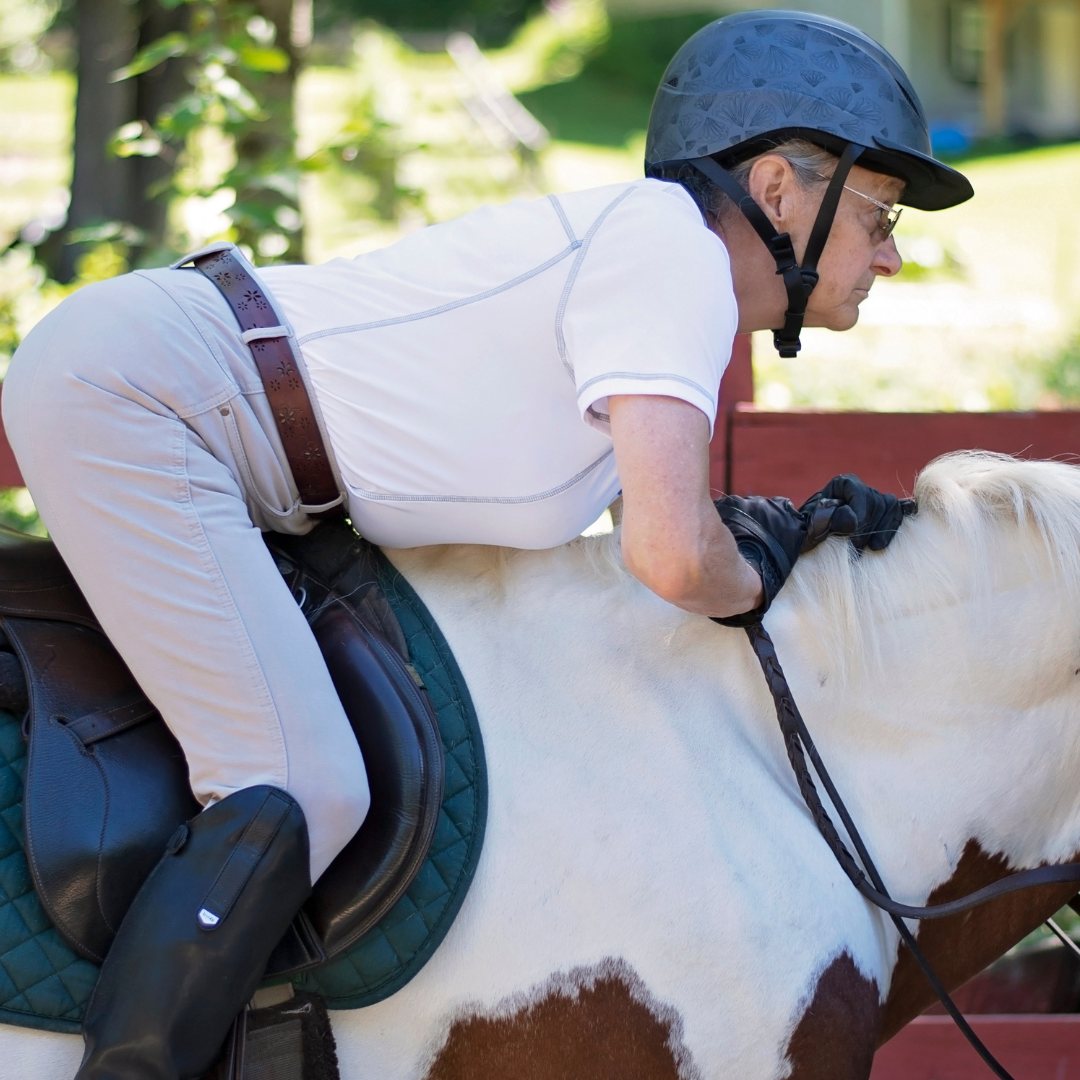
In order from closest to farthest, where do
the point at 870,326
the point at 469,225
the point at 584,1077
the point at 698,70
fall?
1. the point at 584,1077
2. the point at 469,225
3. the point at 698,70
4. the point at 870,326

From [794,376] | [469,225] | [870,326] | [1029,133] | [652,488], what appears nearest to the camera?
[652,488]

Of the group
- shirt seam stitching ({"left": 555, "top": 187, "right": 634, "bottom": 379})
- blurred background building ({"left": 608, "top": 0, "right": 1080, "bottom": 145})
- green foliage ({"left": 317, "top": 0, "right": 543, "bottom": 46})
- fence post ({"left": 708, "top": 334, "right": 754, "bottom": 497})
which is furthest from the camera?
green foliage ({"left": 317, "top": 0, "right": 543, "bottom": 46})

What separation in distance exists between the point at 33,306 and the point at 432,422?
4.14 m

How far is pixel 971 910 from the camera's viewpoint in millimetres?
1738

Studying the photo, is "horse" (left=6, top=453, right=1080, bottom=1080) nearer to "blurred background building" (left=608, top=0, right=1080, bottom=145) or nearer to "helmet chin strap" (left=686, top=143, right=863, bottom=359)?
"helmet chin strap" (left=686, top=143, right=863, bottom=359)

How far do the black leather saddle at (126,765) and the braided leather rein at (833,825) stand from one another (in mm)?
488

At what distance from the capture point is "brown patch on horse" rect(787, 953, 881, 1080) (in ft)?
4.89

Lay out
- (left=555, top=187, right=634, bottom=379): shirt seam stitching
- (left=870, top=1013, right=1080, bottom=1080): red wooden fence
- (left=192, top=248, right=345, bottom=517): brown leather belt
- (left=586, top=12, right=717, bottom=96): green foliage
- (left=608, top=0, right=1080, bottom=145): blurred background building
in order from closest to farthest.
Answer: (left=555, top=187, right=634, bottom=379): shirt seam stitching < (left=192, top=248, right=345, bottom=517): brown leather belt < (left=870, top=1013, right=1080, bottom=1080): red wooden fence < (left=608, top=0, right=1080, bottom=145): blurred background building < (left=586, top=12, right=717, bottom=96): green foliage

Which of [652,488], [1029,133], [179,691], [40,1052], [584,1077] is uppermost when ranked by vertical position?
[652,488]

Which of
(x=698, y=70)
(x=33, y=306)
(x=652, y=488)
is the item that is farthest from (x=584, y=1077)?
(x=33, y=306)

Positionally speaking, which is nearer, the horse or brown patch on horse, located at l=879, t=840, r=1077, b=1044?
the horse

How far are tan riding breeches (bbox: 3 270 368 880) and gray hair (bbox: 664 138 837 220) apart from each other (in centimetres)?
75

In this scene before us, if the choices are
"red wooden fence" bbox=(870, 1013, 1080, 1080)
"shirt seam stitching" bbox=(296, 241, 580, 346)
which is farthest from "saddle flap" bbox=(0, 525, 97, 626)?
"red wooden fence" bbox=(870, 1013, 1080, 1080)

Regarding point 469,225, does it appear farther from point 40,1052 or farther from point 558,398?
point 40,1052
